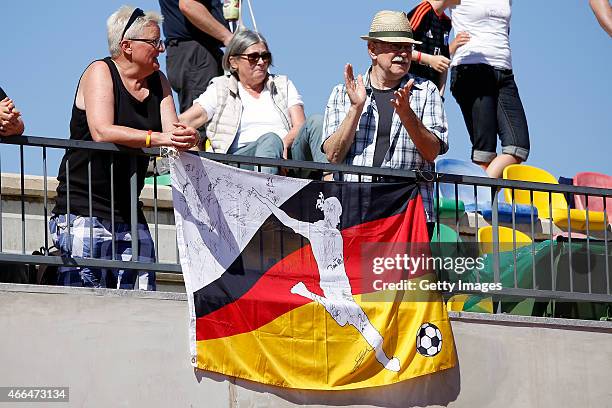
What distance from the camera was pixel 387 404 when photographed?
955 centimetres

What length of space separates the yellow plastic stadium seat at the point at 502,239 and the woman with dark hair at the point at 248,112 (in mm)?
1276

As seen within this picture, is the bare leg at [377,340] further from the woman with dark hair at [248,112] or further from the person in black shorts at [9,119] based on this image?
the person in black shorts at [9,119]

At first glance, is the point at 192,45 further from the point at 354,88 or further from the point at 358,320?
the point at 358,320

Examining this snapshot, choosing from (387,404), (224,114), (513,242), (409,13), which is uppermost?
(409,13)

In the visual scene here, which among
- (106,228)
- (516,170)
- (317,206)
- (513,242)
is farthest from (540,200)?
(106,228)

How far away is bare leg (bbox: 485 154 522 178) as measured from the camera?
1278 cm

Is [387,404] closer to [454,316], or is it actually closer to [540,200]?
[454,316]

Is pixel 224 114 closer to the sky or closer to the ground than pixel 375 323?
closer to the sky

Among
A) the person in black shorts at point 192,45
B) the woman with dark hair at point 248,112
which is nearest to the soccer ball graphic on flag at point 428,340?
the woman with dark hair at point 248,112

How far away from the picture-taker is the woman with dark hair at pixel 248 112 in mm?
10758

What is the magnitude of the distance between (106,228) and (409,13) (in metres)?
4.51

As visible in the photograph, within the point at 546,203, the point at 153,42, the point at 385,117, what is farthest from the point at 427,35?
the point at 153,42

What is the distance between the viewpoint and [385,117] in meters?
10.2

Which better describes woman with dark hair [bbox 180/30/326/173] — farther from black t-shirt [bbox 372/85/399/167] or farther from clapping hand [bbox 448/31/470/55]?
clapping hand [bbox 448/31/470/55]
